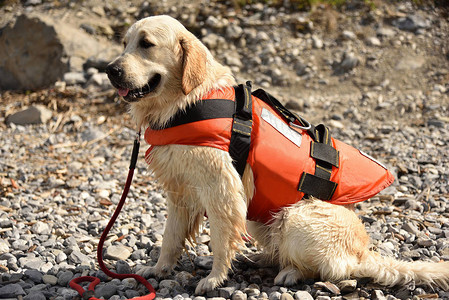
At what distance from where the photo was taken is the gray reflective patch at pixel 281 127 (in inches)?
129

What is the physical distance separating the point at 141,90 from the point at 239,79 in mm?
6069

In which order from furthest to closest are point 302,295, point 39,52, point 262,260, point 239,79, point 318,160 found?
point 39,52 → point 239,79 → point 262,260 → point 318,160 → point 302,295

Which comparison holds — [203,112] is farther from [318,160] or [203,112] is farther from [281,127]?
[318,160]

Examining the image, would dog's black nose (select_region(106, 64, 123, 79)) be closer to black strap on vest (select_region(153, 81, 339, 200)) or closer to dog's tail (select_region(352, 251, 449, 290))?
black strap on vest (select_region(153, 81, 339, 200))

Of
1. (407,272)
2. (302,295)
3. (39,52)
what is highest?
(407,272)

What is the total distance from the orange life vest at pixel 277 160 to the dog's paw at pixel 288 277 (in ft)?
1.33

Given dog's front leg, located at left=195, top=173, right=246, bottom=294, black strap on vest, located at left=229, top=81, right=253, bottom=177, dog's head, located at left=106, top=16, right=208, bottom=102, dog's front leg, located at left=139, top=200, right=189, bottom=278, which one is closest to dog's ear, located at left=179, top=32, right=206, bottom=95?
dog's head, located at left=106, top=16, right=208, bottom=102

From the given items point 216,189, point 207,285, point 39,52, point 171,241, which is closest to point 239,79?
point 39,52

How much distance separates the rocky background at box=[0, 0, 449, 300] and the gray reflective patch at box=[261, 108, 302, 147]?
1.03m

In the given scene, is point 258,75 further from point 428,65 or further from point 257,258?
point 257,258

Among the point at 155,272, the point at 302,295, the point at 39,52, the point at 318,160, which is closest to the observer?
the point at 302,295

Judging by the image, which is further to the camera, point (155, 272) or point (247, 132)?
point (155, 272)

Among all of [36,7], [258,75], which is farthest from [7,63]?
[258,75]

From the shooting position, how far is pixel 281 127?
3.32 m
